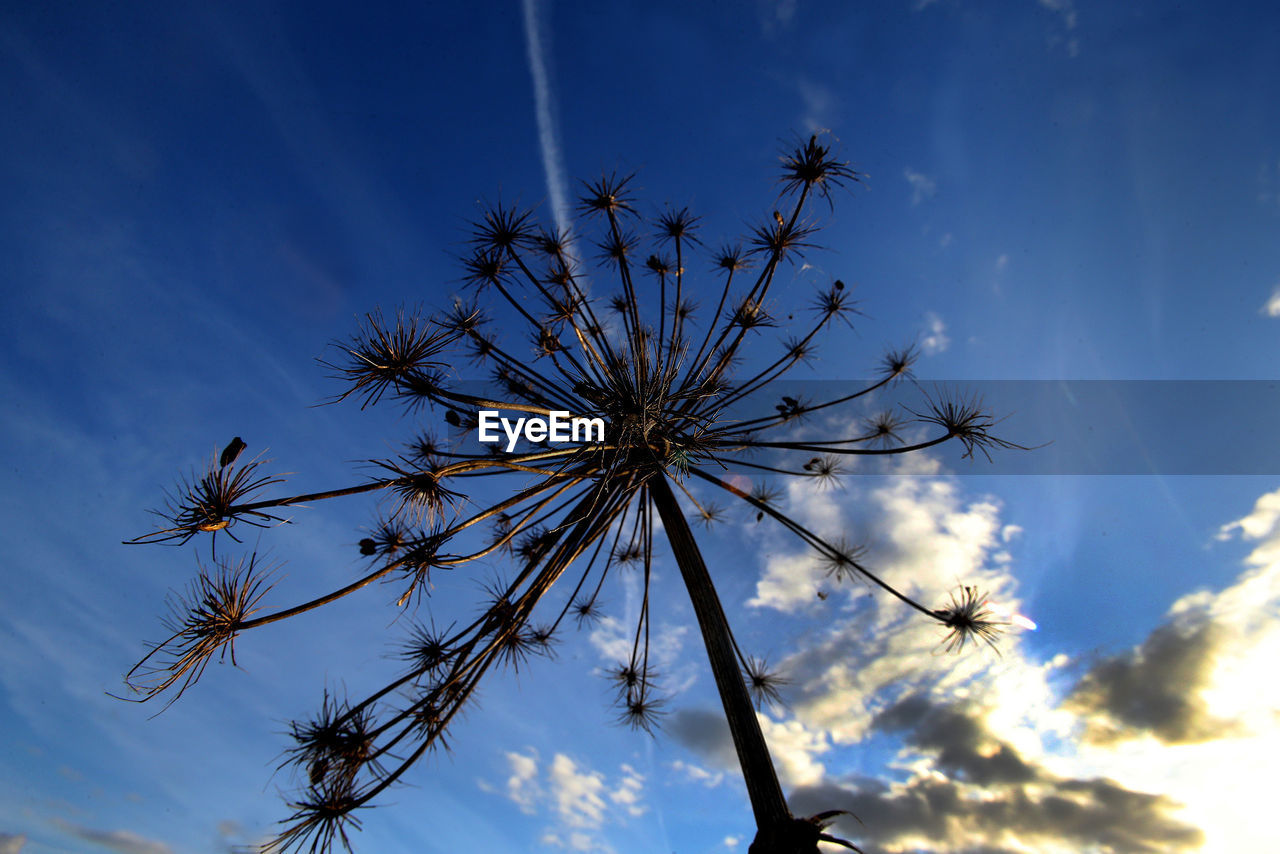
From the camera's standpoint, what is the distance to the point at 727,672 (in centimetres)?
685

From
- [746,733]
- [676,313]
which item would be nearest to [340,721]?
[746,733]

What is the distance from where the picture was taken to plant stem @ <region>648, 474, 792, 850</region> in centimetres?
577

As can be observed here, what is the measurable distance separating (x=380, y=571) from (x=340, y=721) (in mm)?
1729

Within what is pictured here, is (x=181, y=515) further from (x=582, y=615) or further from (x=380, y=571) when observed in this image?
(x=582, y=615)

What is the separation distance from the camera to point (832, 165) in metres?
7.50

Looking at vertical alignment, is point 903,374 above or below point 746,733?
above

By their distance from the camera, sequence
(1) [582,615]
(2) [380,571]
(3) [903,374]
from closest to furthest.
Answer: (2) [380,571] < (3) [903,374] < (1) [582,615]

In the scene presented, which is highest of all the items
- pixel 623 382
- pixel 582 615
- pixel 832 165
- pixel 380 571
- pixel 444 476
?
pixel 832 165

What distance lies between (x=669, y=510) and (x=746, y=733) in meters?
3.28

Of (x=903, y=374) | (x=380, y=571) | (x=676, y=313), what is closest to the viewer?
(x=380, y=571)

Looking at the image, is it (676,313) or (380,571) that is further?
(676,313)

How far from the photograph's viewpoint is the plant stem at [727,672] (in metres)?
5.77

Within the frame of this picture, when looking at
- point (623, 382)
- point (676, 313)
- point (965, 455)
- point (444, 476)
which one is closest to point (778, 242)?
point (676, 313)

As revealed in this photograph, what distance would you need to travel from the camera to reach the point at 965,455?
7414mm
